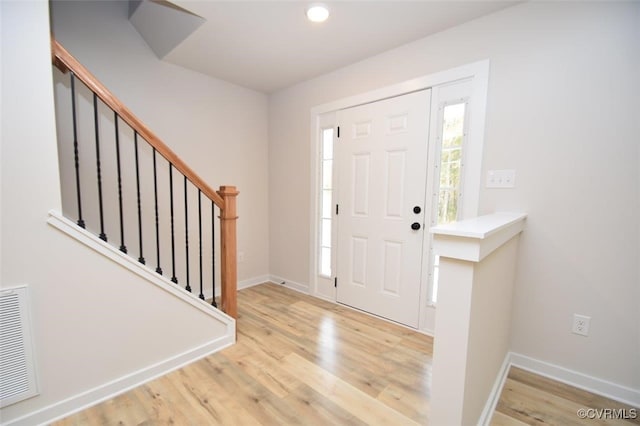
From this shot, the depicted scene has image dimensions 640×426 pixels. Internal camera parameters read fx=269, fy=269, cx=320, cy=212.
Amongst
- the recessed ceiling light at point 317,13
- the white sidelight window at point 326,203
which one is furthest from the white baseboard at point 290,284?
the recessed ceiling light at point 317,13

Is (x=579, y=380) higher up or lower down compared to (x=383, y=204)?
lower down

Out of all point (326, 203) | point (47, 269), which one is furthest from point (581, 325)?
point (47, 269)

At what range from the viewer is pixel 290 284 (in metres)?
3.39

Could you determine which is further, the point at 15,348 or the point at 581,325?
the point at 581,325

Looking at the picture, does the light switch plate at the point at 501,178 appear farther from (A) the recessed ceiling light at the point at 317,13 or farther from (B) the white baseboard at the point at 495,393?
(A) the recessed ceiling light at the point at 317,13

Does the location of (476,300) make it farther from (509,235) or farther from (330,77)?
(330,77)

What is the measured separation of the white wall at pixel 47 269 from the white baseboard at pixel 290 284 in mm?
1781

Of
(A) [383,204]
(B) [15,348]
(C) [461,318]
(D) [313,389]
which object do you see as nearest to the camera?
(C) [461,318]

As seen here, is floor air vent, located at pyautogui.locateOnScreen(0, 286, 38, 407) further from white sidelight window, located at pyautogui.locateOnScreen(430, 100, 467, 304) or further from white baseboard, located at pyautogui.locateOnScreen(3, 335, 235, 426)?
white sidelight window, located at pyautogui.locateOnScreen(430, 100, 467, 304)

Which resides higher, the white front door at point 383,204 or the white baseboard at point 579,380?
the white front door at point 383,204

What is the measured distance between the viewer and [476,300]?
3.61 ft

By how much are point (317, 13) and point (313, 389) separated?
8.12 feet

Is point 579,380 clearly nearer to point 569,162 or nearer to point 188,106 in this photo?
point 569,162

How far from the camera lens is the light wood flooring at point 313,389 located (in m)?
1.42
